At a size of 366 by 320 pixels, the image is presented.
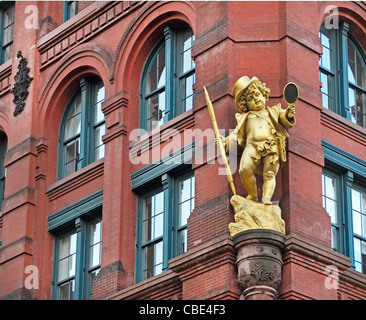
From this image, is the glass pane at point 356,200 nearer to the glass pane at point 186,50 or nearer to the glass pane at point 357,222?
the glass pane at point 357,222

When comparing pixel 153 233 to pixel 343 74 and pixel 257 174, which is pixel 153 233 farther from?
pixel 343 74

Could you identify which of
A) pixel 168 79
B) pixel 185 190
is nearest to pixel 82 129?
pixel 168 79

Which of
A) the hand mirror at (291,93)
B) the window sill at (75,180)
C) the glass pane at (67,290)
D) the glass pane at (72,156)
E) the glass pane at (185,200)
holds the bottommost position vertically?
the glass pane at (67,290)

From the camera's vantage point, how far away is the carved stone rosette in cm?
2862

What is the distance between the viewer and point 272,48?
104 feet

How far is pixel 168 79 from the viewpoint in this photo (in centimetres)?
3428

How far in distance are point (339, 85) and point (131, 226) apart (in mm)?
5878

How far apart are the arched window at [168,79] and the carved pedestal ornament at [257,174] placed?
10.6 feet

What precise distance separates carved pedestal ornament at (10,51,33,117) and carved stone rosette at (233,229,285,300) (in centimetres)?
1077

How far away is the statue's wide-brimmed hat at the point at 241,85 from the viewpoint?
99.6ft

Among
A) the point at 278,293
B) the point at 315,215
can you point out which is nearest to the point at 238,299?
the point at 278,293

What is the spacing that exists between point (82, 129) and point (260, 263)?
9.09 m

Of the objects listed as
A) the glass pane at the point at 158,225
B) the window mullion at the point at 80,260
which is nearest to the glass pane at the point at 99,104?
the window mullion at the point at 80,260
